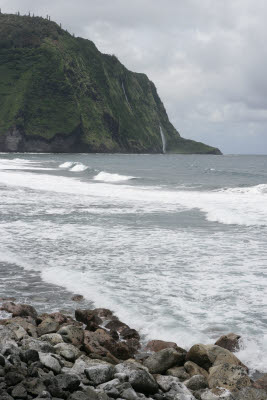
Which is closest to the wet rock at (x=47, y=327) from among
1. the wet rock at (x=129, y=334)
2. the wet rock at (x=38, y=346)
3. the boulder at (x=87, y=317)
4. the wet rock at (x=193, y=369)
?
the boulder at (x=87, y=317)

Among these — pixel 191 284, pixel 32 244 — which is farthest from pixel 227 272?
pixel 32 244

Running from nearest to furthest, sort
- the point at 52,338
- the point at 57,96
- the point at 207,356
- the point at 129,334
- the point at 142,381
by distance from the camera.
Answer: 1. the point at 142,381
2. the point at 207,356
3. the point at 52,338
4. the point at 129,334
5. the point at 57,96

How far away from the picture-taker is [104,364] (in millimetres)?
5387

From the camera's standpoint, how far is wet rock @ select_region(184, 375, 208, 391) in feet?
17.6

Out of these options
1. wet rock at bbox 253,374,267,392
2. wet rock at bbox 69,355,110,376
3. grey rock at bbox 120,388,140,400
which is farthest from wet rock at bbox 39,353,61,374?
wet rock at bbox 253,374,267,392

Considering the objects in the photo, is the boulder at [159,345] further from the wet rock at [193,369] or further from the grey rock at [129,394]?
the grey rock at [129,394]

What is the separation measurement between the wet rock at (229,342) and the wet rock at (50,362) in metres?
2.42

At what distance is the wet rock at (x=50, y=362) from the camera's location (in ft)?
17.0

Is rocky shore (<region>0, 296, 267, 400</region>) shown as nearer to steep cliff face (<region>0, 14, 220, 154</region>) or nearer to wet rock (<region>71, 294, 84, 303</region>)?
wet rock (<region>71, 294, 84, 303</region>)

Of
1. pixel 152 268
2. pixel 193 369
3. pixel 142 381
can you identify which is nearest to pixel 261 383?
pixel 193 369

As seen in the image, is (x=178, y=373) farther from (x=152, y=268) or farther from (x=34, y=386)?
(x=152, y=268)

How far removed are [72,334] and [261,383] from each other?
2.69 metres

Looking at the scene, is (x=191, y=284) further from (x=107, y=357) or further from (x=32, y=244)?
(x=32, y=244)

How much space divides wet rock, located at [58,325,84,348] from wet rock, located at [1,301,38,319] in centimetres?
98
